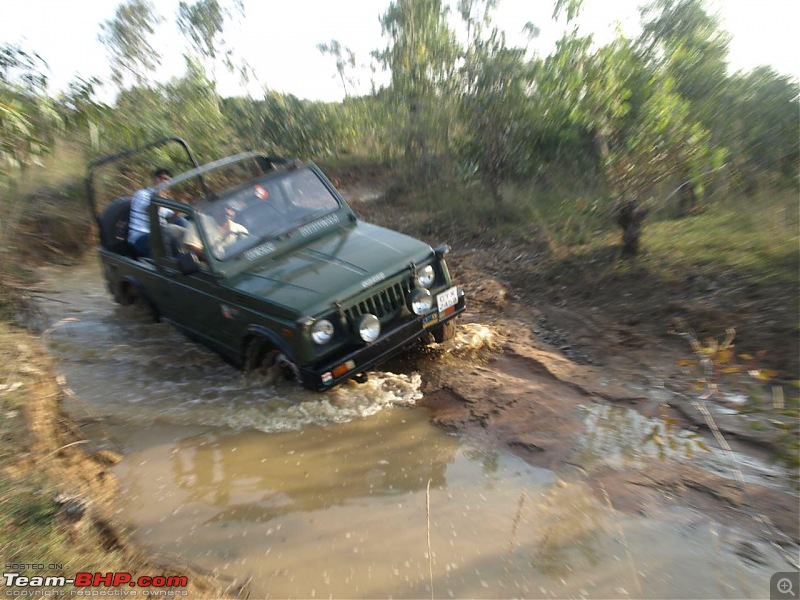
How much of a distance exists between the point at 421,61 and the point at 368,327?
9920mm

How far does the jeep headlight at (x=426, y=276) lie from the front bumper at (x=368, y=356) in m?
0.26

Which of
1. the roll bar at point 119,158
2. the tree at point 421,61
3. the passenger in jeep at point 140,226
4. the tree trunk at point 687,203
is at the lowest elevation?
the tree trunk at point 687,203

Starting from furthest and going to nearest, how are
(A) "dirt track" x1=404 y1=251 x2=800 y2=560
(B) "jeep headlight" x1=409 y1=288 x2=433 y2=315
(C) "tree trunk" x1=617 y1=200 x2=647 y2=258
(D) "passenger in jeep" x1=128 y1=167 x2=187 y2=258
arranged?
(C) "tree trunk" x1=617 y1=200 x2=647 y2=258
(D) "passenger in jeep" x1=128 y1=167 x2=187 y2=258
(B) "jeep headlight" x1=409 y1=288 x2=433 y2=315
(A) "dirt track" x1=404 y1=251 x2=800 y2=560

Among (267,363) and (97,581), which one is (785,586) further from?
(267,363)

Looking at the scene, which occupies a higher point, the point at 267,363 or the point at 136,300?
the point at 136,300

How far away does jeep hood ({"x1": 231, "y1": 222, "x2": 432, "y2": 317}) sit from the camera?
4176 mm

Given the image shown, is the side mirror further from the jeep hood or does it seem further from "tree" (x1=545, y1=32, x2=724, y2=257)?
"tree" (x1=545, y1=32, x2=724, y2=257)

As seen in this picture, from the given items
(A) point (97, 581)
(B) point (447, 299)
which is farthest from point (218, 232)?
(A) point (97, 581)

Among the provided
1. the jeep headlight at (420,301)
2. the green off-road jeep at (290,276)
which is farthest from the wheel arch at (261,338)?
the jeep headlight at (420,301)

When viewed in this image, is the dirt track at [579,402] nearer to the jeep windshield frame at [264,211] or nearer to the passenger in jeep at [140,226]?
the jeep windshield frame at [264,211]

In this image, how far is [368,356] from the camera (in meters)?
4.23

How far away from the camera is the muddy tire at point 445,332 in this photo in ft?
16.1

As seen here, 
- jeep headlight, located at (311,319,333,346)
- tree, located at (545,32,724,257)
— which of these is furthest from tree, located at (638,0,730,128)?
jeep headlight, located at (311,319,333,346)

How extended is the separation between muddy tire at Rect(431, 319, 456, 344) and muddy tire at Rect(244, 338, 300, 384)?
47.8 inches
